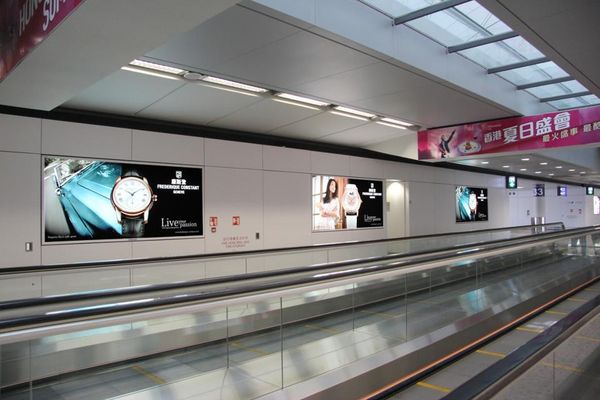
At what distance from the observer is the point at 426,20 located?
20.2 ft

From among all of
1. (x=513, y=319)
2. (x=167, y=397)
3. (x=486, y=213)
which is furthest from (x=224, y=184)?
(x=486, y=213)

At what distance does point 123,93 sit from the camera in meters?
6.44

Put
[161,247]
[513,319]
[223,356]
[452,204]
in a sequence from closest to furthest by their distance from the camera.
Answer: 1. [223,356]
2. [513,319]
3. [161,247]
4. [452,204]

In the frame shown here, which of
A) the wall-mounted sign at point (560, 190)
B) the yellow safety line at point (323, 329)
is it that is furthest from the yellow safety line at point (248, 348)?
the wall-mounted sign at point (560, 190)

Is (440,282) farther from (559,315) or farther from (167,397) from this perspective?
(167,397)

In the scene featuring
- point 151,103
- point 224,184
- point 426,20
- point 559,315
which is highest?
point 426,20

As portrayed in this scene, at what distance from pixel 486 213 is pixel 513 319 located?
40.4 feet

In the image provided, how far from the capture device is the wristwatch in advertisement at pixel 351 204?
445 inches

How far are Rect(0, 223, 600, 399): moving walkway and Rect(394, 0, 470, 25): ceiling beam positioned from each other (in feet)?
9.73

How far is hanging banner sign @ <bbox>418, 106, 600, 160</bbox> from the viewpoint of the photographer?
316 inches

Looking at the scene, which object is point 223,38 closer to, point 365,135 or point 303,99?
point 303,99

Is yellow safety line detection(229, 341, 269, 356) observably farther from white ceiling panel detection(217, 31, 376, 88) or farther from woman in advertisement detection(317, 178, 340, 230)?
woman in advertisement detection(317, 178, 340, 230)

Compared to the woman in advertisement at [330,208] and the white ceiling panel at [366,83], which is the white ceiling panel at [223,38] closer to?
the white ceiling panel at [366,83]

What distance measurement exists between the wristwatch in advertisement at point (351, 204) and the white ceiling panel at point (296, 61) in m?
5.22
